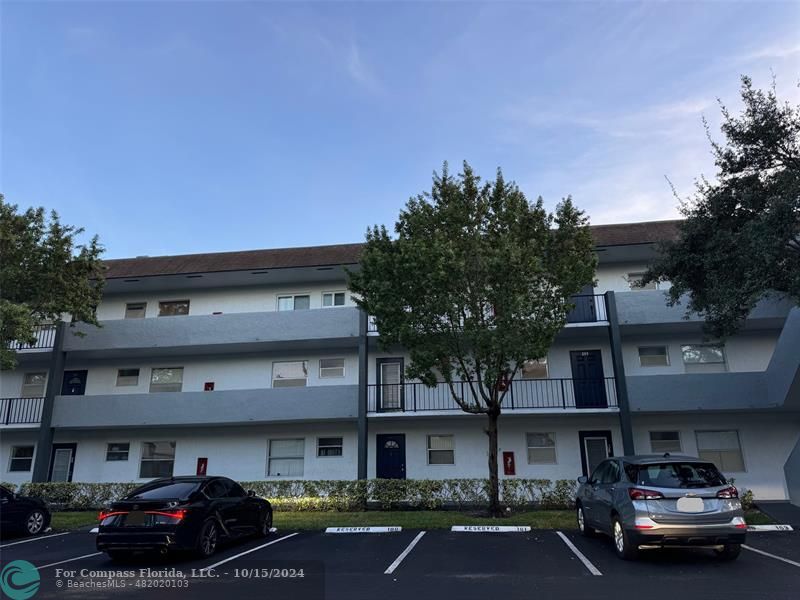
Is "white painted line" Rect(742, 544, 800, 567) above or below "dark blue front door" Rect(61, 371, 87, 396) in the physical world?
below

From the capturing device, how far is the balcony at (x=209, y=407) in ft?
60.1

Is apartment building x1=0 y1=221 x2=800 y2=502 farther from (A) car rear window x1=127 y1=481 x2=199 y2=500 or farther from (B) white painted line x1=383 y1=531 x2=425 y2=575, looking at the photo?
(A) car rear window x1=127 y1=481 x2=199 y2=500

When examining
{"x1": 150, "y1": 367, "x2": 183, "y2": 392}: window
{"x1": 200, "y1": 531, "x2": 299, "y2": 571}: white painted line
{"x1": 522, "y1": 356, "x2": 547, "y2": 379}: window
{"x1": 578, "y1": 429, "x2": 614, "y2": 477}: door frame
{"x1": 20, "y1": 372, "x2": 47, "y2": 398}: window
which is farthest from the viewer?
{"x1": 20, "y1": 372, "x2": 47, "y2": 398}: window

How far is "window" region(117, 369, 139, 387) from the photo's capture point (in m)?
21.0

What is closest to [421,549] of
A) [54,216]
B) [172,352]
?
[172,352]

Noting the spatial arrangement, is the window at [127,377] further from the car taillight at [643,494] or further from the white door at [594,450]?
the car taillight at [643,494]

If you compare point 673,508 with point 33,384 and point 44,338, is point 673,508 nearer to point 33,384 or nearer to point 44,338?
point 44,338

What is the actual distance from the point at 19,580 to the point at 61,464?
46.6 feet

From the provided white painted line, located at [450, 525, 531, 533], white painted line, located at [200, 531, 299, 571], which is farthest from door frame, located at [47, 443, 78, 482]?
white painted line, located at [450, 525, 531, 533]

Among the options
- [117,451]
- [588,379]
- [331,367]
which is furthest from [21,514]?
[588,379]

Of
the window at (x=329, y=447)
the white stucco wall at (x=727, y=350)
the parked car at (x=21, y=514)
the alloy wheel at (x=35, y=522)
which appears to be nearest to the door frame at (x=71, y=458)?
the parked car at (x=21, y=514)

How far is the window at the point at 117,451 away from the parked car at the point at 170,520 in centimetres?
1177

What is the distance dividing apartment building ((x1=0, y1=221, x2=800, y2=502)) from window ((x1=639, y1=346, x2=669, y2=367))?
0.04 metres

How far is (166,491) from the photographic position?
9.57 metres
